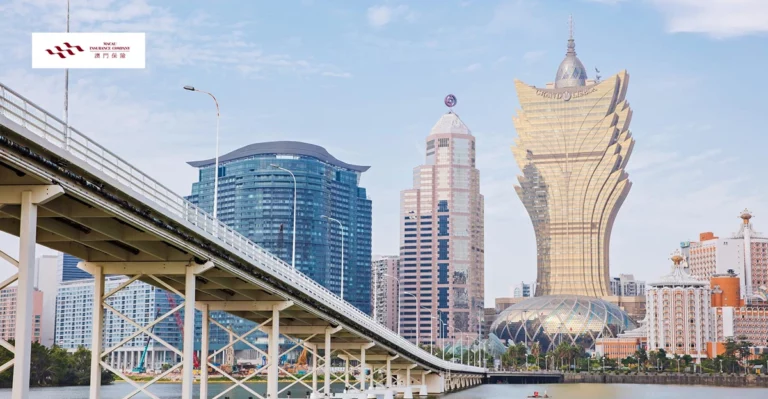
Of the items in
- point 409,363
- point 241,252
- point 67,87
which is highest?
point 67,87

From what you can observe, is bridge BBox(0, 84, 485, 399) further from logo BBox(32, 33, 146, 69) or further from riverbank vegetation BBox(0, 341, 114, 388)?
riverbank vegetation BBox(0, 341, 114, 388)

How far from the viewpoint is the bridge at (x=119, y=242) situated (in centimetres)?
3447

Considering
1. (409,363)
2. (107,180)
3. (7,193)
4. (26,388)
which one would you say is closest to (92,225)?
→ (107,180)

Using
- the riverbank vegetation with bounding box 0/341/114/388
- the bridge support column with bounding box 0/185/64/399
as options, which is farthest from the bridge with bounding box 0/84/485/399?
the riverbank vegetation with bounding box 0/341/114/388

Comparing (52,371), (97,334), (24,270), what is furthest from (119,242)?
(52,371)

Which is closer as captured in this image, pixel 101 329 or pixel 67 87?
pixel 67 87

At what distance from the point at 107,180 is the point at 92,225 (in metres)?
4.19

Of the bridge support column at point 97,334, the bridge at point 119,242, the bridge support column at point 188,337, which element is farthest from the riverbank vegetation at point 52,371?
the bridge support column at point 188,337

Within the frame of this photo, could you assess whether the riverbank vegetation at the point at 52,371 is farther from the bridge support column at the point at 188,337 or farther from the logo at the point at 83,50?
the logo at the point at 83,50

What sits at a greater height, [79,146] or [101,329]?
[79,146]

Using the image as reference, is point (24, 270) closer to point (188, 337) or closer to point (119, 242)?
point (119, 242)

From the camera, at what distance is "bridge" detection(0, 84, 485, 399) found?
1357 inches

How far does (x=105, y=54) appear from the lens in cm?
3856

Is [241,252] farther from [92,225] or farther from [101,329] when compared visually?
[92,225]
